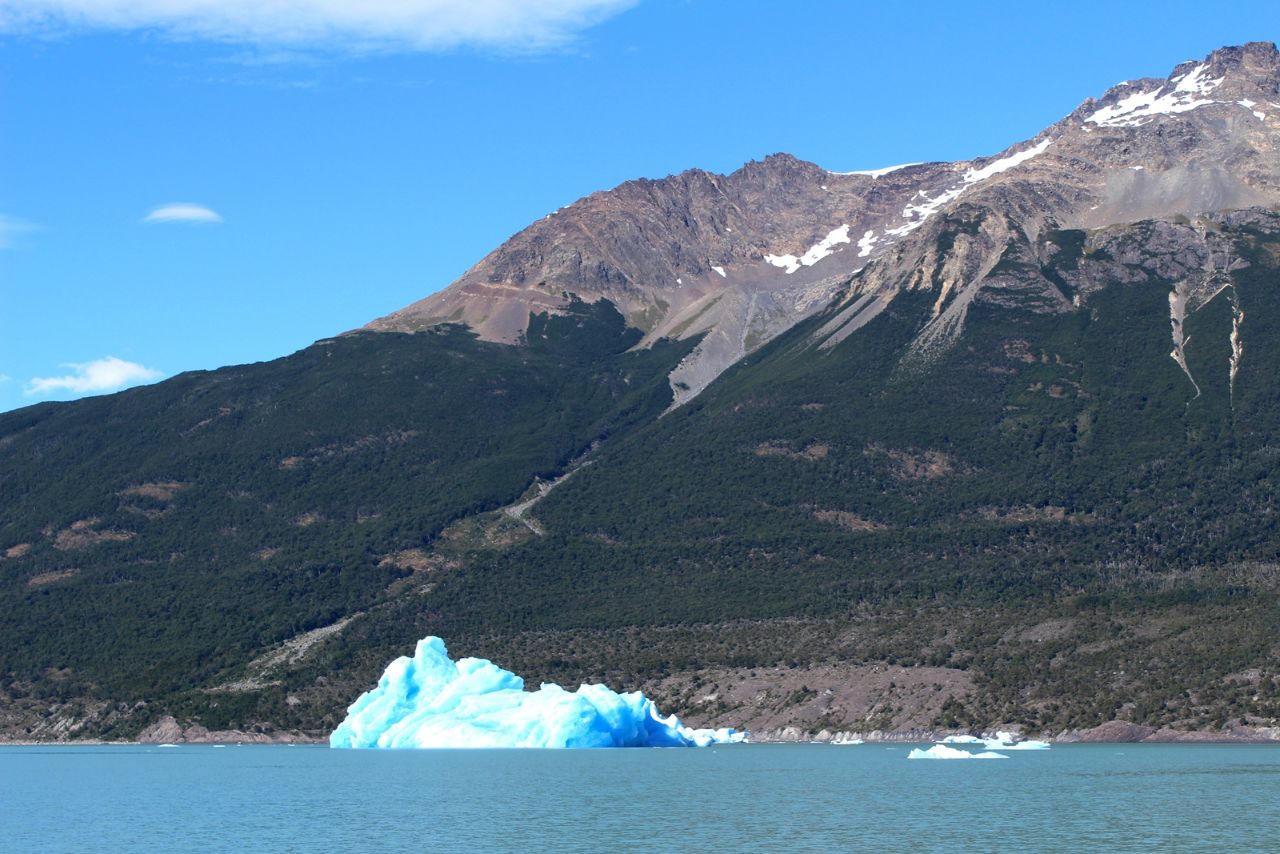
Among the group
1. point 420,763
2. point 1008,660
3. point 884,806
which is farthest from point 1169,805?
point 1008,660

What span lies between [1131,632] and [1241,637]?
14.7 m

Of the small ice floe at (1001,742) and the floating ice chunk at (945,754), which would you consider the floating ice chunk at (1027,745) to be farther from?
the floating ice chunk at (945,754)

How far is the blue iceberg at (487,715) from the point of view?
164125mm

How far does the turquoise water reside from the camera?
9050cm

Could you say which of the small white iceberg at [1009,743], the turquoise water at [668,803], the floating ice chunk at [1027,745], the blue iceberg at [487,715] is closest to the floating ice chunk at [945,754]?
the turquoise water at [668,803]

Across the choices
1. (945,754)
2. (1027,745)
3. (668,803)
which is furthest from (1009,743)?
(668,803)

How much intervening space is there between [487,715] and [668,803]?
211 feet

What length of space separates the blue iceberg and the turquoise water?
6485mm

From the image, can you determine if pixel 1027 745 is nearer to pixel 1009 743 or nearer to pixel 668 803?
pixel 1009 743

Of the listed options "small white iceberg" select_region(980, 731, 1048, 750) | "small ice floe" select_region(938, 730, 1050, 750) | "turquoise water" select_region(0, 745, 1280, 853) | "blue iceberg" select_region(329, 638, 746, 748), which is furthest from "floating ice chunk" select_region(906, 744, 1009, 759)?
"blue iceberg" select_region(329, 638, 746, 748)

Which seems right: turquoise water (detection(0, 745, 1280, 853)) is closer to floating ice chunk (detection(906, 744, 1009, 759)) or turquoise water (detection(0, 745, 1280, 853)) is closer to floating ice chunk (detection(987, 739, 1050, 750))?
floating ice chunk (detection(906, 744, 1009, 759))

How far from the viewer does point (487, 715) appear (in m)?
172

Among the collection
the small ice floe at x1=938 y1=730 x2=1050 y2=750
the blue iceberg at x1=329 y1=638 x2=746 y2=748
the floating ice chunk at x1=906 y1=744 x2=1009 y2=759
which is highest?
the blue iceberg at x1=329 y1=638 x2=746 y2=748

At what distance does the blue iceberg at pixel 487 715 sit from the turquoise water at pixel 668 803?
6485mm
